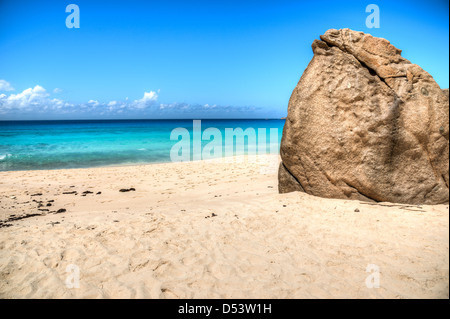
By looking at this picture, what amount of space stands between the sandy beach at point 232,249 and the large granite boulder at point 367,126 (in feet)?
1.34

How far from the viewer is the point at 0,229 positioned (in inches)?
197

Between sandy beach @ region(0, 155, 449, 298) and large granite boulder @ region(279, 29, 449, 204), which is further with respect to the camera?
large granite boulder @ region(279, 29, 449, 204)

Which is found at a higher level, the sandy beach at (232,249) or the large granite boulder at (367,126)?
the large granite boulder at (367,126)

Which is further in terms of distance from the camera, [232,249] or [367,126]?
[367,126]

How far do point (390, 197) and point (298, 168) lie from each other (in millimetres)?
1782

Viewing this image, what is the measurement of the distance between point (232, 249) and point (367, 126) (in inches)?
131

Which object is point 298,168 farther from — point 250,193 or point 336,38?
point 336,38

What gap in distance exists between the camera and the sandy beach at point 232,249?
3107 mm

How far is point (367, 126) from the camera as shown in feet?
17.0

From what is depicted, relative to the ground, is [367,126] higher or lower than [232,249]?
higher

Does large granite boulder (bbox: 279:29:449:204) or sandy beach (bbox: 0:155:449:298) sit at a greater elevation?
large granite boulder (bbox: 279:29:449:204)

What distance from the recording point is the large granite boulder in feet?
16.0

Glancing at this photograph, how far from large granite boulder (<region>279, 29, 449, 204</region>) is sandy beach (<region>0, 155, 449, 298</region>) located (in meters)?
0.41

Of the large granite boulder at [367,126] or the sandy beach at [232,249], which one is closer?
the sandy beach at [232,249]
